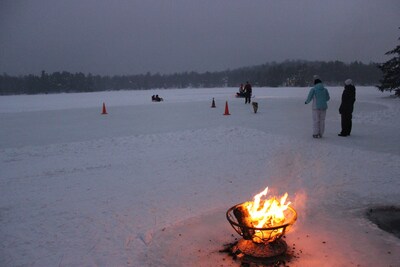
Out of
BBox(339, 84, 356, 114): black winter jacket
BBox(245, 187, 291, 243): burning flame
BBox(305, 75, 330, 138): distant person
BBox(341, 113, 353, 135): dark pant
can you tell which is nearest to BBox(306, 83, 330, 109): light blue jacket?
BBox(305, 75, 330, 138): distant person

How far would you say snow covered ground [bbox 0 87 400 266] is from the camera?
4242 mm

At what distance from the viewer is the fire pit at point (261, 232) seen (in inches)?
156

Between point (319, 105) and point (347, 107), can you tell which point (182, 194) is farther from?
point (347, 107)

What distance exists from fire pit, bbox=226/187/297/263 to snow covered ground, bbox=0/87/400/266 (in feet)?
0.76

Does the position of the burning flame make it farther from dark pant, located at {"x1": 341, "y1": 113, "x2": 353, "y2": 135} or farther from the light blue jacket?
dark pant, located at {"x1": 341, "y1": 113, "x2": 353, "y2": 135}

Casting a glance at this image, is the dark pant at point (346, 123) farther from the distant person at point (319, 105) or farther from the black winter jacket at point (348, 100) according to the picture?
the distant person at point (319, 105)

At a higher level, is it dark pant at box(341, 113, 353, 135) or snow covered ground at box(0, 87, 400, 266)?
dark pant at box(341, 113, 353, 135)

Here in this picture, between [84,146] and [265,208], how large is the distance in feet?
28.4

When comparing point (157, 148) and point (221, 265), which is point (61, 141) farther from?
point (221, 265)

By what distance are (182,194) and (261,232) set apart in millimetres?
2562

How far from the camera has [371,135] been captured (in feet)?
39.0

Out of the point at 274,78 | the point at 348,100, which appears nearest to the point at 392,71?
the point at 348,100

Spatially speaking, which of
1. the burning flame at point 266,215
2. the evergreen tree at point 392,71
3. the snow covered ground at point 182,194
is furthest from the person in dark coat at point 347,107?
the evergreen tree at point 392,71

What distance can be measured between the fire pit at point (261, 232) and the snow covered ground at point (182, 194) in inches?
9.1
